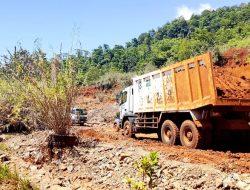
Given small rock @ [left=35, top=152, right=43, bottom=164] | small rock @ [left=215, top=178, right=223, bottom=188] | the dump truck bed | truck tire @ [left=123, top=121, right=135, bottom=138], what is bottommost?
small rock @ [left=215, top=178, right=223, bottom=188]

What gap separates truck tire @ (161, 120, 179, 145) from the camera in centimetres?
Result: 1454

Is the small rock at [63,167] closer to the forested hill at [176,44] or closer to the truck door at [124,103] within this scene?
the forested hill at [176,44]

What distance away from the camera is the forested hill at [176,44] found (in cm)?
5537

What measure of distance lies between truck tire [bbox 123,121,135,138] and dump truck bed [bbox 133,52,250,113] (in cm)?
130

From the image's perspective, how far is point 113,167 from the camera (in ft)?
36.6

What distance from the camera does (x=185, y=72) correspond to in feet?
44.5

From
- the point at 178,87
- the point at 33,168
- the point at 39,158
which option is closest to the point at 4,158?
the point at 39,158

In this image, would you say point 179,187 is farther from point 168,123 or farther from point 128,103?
point 128,103

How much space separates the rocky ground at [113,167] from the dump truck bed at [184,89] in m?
1.64

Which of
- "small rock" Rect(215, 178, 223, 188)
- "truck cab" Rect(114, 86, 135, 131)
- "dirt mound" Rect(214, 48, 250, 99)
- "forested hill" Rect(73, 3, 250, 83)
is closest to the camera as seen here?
"small rock" Rect(215, 178, 223, 188)

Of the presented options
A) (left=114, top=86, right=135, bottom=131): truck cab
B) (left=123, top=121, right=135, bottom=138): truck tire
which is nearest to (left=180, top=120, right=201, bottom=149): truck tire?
(left=123, top=121, right=135, bottom=138): truck tire

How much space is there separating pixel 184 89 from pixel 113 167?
4014 millimetres

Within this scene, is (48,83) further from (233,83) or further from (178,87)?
(233,83)

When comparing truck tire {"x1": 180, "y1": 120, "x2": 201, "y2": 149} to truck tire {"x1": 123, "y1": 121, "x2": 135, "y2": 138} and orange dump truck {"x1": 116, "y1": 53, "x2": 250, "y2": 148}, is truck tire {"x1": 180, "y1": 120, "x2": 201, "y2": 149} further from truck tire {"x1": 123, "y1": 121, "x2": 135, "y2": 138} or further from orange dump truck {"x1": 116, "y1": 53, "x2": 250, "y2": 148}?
truck tire {"x1": 123, "y1": 121, "x2": 135, "y2": 138}
